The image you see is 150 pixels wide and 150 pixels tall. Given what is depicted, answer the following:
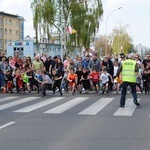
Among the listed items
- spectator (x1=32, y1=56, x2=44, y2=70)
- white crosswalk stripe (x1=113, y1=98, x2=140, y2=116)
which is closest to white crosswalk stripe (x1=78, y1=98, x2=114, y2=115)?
white crosswalk stripe (x1=113, y1=98, x2=140, y2=116)

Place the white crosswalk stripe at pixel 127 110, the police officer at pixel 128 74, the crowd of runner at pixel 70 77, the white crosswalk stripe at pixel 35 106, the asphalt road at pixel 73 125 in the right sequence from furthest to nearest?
the crowd of runner at pixel 70 77, the police officer at pixel 128 74, the white crosswalk stripe at pixel 35 106, the white crosswalk stripe at pixel 127 110, the asphalt road at pixel 73 125

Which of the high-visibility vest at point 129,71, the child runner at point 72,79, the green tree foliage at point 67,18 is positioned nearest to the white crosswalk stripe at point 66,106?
the high-visibility vest at point 129,71

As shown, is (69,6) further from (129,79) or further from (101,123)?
(101,123)

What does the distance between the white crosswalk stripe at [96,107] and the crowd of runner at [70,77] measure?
2650mm

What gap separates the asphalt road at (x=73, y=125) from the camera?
7.45 metres

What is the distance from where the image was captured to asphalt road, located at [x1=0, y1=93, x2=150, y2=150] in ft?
24.4

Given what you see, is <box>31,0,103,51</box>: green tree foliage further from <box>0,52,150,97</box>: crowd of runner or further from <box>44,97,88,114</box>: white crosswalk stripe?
<box>44,97,88,114</box>: white crosswalk stripe

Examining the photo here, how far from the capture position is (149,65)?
1805 centimetres

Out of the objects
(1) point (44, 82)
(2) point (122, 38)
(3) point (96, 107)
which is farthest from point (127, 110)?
(2) point (122, 38)

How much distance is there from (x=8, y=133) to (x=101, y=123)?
2.56 metres

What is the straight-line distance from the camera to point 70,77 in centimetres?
1839

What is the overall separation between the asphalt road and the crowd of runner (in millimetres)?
3175

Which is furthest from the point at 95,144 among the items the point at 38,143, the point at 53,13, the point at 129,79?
the point at 53,13

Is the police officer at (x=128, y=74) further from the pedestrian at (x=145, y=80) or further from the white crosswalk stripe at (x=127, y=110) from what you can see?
the pedestrian at (x=145, y=80)
